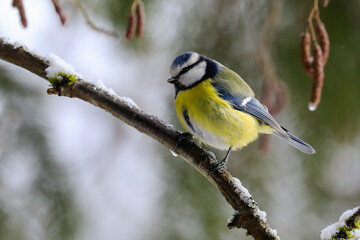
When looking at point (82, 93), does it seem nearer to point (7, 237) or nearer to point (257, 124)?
point (7, 237)

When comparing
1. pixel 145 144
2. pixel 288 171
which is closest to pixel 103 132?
pixel 145 144

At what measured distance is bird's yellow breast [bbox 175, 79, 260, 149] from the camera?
1448 mm

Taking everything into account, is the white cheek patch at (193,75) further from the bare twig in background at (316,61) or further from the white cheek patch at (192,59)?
the bare twig in background at (316,61)

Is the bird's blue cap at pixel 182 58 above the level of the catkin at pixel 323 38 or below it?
above

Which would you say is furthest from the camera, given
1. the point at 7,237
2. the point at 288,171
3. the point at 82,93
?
the point at 288,171

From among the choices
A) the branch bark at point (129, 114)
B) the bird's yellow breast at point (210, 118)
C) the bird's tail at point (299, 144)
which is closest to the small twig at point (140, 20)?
the branch bark at point (129, 114)

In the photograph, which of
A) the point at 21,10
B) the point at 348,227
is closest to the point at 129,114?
the point at 21,10

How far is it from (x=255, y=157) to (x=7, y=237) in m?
0.90

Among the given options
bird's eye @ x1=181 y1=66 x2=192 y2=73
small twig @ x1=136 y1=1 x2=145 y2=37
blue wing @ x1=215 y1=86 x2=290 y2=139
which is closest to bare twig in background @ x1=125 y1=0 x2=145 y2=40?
small twig @ x1=136 y1=1 x2=145 y2=37

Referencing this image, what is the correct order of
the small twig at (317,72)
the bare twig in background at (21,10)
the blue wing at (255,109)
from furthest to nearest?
the blue wing at (255,109) < the small twig at (317,72) < the bare twig in background at (21,10)

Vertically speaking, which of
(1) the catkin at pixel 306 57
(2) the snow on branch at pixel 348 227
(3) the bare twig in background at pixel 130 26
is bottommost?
(2) the snow on branch at pixel 348 227

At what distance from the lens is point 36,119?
143 cm

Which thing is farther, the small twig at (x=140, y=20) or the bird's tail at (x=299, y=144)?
the bird's tail at (x=299, y=144)

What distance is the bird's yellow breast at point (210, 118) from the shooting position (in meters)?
1.45
